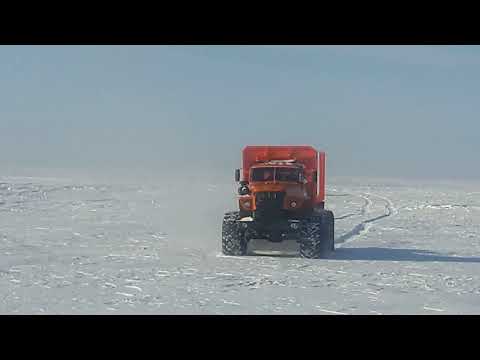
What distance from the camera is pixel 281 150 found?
64.0 ft

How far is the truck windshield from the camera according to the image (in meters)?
17.7

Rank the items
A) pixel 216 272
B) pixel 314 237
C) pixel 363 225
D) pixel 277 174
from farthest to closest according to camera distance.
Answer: pixel 363 225
pixel 277 174
pixel 314 237
pixel 216 272

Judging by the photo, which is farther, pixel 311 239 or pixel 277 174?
pixel 277 174

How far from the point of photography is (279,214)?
17.2m

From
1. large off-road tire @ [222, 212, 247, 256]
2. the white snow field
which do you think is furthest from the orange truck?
the white snow field

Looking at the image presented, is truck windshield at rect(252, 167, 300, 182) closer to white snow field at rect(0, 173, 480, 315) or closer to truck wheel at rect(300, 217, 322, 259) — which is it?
truck wheel at rect(300, 217, 322, 259)

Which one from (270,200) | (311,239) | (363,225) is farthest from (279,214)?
(363,225)

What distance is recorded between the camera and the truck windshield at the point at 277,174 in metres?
17.7

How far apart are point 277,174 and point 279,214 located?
1.16 metres

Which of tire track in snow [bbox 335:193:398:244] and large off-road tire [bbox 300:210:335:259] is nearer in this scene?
large off-road tire [bbox 300:210:335:259]

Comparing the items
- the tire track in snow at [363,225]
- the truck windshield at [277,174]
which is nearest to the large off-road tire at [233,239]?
the truck windshield at [277,174]

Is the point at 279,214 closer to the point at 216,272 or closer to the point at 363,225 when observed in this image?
the point at 216,272
